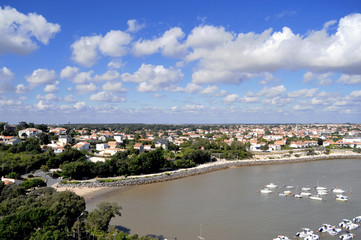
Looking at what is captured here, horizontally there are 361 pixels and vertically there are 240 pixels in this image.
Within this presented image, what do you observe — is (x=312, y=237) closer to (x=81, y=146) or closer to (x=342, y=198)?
(x=342, y=198)

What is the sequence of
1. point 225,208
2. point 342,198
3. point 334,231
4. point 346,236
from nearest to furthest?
1. point 346,236
2. point 334,231
3. point 225,208
4. point 342,198

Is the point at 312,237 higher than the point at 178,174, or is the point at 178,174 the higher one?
the point at 312,237

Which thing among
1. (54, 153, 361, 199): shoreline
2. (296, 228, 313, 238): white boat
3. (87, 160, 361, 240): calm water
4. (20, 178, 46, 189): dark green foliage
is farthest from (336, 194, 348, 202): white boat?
(20, 178, 46, 189): dark green foliage

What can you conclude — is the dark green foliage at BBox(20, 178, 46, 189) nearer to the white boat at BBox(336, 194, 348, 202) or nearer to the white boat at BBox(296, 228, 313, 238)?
the white boat at BBox(296, 228, 313, 238)

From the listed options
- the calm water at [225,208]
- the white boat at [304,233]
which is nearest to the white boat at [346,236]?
the calm water at [225,208]

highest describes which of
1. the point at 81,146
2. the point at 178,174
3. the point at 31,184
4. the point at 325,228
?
the point at 81,146

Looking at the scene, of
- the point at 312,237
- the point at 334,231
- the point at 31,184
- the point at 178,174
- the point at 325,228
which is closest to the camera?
the point at 312,237

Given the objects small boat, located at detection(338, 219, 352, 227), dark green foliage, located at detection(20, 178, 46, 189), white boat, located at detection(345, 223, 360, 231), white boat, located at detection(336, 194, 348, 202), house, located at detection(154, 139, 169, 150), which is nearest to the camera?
white boat, located at detection(345, 223, 360, 231)

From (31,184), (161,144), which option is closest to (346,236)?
(31,184)

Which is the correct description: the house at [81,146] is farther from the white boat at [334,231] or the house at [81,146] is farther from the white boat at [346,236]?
the white boat at [346,236]
